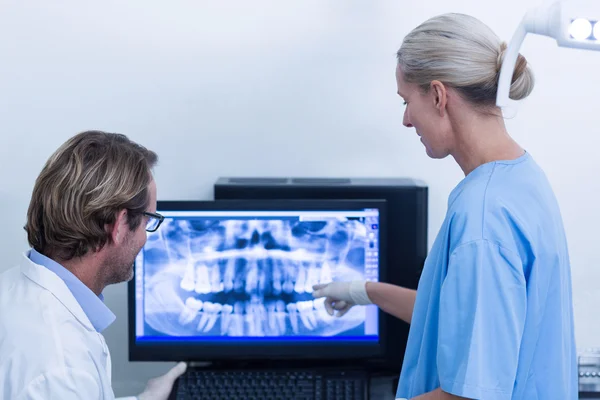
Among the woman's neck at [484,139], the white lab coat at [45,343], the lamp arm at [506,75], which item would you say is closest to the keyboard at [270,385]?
the white lab coat at [45,343]

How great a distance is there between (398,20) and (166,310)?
900mm

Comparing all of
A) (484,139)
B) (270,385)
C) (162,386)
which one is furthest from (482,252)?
(162,386)

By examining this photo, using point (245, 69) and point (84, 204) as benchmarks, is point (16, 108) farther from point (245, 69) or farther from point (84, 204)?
point (84, 204)

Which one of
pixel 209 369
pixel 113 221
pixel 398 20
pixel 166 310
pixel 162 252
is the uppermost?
pixel 398 20

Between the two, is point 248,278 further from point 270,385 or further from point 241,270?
point 270,385

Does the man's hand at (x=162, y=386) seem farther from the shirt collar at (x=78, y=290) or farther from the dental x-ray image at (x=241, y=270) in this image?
the shirt collar at (x=78, y=290)

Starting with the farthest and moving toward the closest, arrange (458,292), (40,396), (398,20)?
(398,20) < (458,292) < (40,396)

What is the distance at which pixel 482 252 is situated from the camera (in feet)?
3.90

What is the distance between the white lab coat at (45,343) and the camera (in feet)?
3.55

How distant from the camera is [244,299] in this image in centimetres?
181

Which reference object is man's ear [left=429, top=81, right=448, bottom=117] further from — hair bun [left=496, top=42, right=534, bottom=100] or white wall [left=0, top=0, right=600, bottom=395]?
white wall [left=0, top=0, right=600, bottom=395]

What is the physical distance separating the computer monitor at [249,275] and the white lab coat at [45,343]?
57 cm

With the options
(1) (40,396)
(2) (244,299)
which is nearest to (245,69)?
(2) (244,299)

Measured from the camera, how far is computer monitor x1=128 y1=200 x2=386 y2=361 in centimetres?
179
